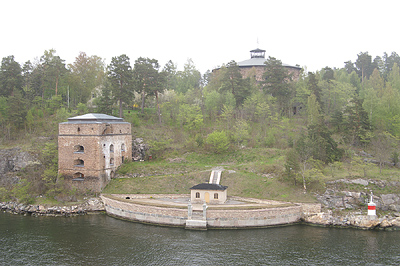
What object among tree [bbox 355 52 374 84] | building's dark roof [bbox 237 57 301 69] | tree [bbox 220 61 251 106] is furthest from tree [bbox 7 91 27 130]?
tree [bbox 355 52 374 84]

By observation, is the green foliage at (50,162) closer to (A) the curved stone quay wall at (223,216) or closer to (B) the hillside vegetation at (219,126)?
(B) the hillside vegetation at (219,126)

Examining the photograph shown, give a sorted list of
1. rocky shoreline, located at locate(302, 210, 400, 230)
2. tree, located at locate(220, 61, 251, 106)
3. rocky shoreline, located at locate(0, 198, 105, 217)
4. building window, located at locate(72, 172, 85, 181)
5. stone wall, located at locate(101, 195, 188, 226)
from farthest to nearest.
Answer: tree, located at locate(220, 61, 251, 106), building window, located at locate(72, 172, 85, 181), rocky shoreline, located at locate(0, 198, 105, 217), stone wall, located at locate(101, 195, 188, 226), rocky shoreline, located at locate(302, 210, 400, 230)

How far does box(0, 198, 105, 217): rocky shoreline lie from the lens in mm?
32312

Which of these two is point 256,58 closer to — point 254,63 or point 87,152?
point 254,63

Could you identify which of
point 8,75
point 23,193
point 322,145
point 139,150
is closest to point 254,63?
point 139,150

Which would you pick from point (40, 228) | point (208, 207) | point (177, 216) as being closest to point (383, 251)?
point (208, 207)

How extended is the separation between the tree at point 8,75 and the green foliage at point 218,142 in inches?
1291

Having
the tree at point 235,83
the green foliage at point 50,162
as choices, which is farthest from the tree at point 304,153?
the green foliage at point 50,162

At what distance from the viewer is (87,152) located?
36062 mm

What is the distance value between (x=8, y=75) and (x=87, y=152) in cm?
2740

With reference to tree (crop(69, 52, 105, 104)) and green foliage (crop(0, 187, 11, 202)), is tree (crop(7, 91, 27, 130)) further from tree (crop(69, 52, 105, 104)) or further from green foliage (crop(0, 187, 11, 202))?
green foliage (crop(0, 187, 11, 202))

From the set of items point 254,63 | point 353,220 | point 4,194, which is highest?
point 254,63

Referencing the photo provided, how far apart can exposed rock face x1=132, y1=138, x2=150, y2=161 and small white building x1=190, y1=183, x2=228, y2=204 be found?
1452cm

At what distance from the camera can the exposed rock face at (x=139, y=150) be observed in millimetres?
43781
